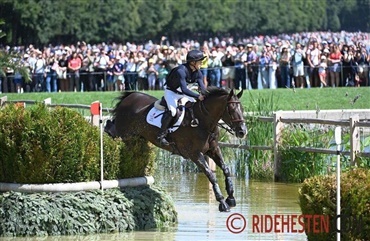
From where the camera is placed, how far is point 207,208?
1872cm

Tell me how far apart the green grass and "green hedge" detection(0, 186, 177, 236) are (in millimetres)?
18165

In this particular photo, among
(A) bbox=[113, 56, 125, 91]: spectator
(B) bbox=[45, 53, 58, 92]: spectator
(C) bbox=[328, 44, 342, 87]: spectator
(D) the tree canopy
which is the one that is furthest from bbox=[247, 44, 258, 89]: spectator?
(D) the tree canopy

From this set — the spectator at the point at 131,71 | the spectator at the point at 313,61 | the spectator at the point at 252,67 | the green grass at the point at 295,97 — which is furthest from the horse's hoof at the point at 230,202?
the spectator at the point at 131,71

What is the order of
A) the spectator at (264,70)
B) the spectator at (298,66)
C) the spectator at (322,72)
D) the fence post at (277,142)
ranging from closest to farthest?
the fence post at (277,142) < the spectator at (298,66) < the spectator at (322,72) < the spectator at (264,70)

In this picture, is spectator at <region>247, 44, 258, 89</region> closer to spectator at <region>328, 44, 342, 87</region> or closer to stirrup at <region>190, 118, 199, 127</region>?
spectator at <region>328, 44, 342, 87</region>

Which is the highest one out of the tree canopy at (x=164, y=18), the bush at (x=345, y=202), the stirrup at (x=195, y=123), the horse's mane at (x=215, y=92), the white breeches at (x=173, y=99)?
the tree canopy at (x=164, y=18)

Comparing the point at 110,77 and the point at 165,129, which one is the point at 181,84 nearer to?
the point at 165,129

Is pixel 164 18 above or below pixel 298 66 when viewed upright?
above

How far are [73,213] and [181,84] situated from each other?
308 cm

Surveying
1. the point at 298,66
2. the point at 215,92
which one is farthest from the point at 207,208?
the point at 298,66

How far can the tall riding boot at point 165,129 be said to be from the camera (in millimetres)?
18430

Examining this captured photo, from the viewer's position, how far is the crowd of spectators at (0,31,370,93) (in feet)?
133

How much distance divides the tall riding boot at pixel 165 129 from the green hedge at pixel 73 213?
193 centimetres

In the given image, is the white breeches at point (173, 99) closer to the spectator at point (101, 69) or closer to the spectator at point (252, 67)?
the spectator at point (252, 67)
